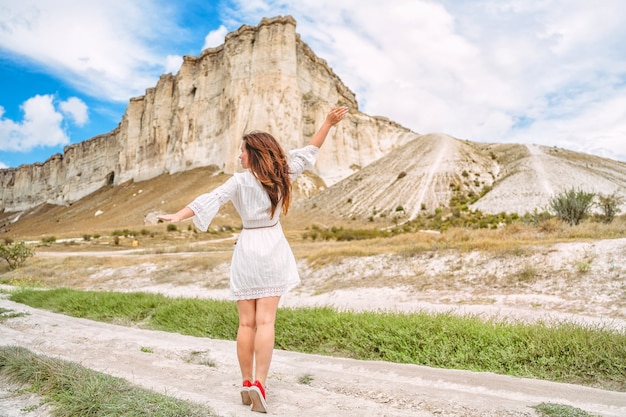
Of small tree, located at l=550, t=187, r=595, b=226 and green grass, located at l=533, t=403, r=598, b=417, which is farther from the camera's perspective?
small tree, located at l=550, t=187, r=595, b=226

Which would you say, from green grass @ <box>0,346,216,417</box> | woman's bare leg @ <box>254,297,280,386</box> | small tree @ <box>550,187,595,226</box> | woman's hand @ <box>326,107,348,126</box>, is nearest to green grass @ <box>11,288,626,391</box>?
woman's bare leg @ <box>254,297,280,386</box>

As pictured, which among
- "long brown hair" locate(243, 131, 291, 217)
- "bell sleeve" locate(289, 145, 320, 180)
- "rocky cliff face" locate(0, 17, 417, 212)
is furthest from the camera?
"rocky cliff face" locate(0, 17, 417, 212)

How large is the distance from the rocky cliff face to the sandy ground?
56.2 meters

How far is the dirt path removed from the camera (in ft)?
10.8

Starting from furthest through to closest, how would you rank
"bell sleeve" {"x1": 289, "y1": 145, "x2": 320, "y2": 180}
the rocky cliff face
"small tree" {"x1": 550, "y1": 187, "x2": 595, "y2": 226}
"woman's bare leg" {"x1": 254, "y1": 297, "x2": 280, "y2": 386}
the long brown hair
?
the rocky cliff face < "small tree" {"x1": 550, "y1": 187, "x2": 595, "y2": 226} < "bell sleeve" {"x1": 289, "y1": 145, "x2": 320, "y2": 180} < the long brown hair < "woman's bare leg" {"x1": 254, "y1": 297, "x2": 280, "y2": 386}

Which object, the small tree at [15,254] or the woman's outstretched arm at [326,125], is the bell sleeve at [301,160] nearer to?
the woman's outstretched arm at [326,125]

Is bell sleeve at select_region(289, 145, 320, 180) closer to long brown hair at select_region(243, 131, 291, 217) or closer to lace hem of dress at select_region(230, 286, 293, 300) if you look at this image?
long brown hair at select_region(243, 131, 291, 217)

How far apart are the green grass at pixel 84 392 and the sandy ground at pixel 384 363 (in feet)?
0.50

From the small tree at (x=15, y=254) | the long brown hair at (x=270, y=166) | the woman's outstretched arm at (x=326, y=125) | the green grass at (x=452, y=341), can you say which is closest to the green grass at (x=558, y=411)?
the green grass at (x=452, y=341)

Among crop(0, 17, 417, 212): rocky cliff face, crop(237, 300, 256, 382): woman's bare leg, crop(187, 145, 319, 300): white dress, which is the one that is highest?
crop(0, 17, 417, 212): rocky cliff face

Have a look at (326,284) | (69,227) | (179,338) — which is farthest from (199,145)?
(179,338)

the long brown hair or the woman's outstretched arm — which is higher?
the woman's outstretched arm

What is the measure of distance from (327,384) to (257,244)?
1.49 m

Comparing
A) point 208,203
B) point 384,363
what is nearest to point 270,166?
point 208,203
